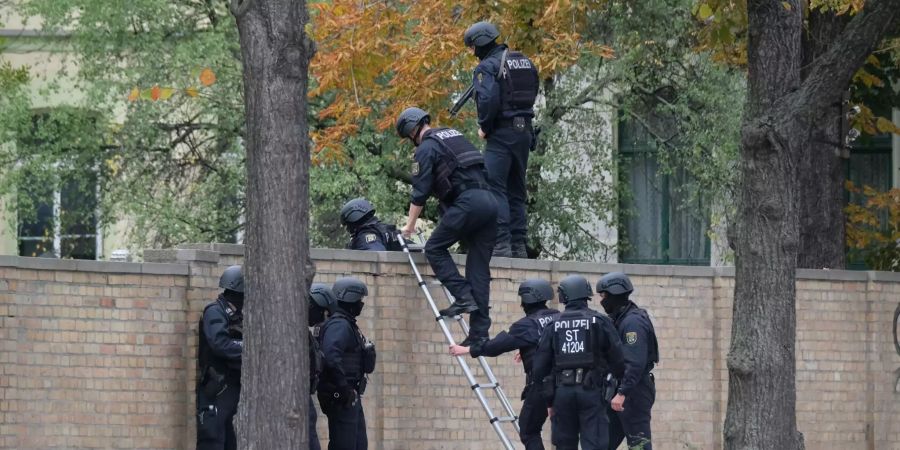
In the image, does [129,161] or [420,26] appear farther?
[129,161]

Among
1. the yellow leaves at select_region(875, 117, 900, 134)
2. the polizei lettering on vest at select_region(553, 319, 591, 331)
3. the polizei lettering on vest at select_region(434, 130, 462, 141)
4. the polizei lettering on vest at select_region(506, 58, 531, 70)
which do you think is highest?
the yellow leaves at select_region(875, 117, 900, 134)

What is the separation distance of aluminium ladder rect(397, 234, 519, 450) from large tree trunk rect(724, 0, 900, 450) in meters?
2.00

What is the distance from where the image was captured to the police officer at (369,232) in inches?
640

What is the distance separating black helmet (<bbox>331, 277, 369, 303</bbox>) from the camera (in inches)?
574

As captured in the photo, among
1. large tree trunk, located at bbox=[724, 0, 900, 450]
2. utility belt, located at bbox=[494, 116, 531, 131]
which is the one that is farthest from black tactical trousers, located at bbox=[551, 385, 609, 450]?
utility belt, located at bbox=[494, 116, 531, 131]

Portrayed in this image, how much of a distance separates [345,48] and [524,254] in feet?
16.1

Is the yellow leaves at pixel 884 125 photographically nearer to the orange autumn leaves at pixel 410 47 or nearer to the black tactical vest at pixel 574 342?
the orange autumn leaves at pixel 410 47

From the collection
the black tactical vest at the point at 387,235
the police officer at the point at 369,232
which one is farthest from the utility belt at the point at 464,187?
the black tactical vest at the point at 387,235

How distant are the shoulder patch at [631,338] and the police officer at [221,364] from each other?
10.5 feet

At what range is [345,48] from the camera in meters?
21.3

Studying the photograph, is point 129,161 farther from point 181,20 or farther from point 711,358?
point 711,358

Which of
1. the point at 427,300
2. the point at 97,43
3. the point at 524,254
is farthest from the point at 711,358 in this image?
the point at 97,43

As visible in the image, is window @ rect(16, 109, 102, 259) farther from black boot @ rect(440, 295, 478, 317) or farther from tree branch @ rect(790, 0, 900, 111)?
tree branch @ rect(790, 0, 900, 111)

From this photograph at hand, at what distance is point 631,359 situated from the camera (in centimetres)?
1523
